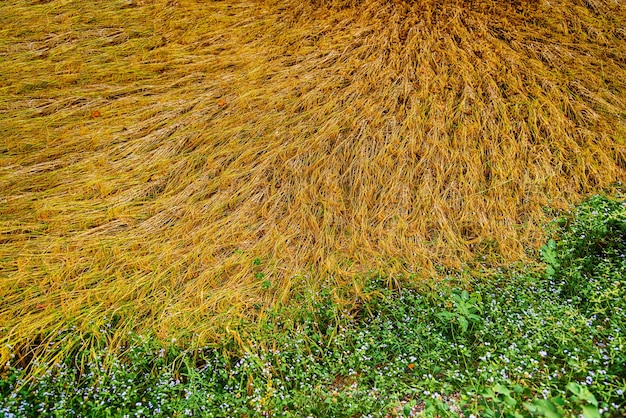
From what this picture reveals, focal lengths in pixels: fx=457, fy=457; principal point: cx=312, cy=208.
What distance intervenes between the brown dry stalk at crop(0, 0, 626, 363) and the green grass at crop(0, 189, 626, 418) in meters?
0.15

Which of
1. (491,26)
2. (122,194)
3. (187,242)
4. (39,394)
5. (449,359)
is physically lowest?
(449,359)

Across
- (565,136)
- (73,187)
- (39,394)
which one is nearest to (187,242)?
(73,187)

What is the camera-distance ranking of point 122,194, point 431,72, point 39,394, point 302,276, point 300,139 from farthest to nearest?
point 431,72, point 300,139, point 122,194, point 302,276, point 39,394

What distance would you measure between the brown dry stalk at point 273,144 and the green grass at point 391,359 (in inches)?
6.0

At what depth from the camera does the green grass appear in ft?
6.11

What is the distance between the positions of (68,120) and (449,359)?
113 inches

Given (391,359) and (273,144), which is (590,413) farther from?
(273,144)

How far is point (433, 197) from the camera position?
292 centimetres

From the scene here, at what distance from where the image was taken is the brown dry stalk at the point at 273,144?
253cm

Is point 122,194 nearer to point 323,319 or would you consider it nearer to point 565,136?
point 323,319

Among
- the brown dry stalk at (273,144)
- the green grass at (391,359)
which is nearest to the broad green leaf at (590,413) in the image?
the green grass at (391,359)

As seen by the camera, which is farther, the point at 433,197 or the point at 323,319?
the point at 433,197

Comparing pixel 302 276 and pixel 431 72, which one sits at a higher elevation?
A: pixel 431 72

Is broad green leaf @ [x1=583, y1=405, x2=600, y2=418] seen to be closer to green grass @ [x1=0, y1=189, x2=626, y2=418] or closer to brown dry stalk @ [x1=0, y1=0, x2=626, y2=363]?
green grass @ [x1=0, y1=189, x2=626, y2=418]
